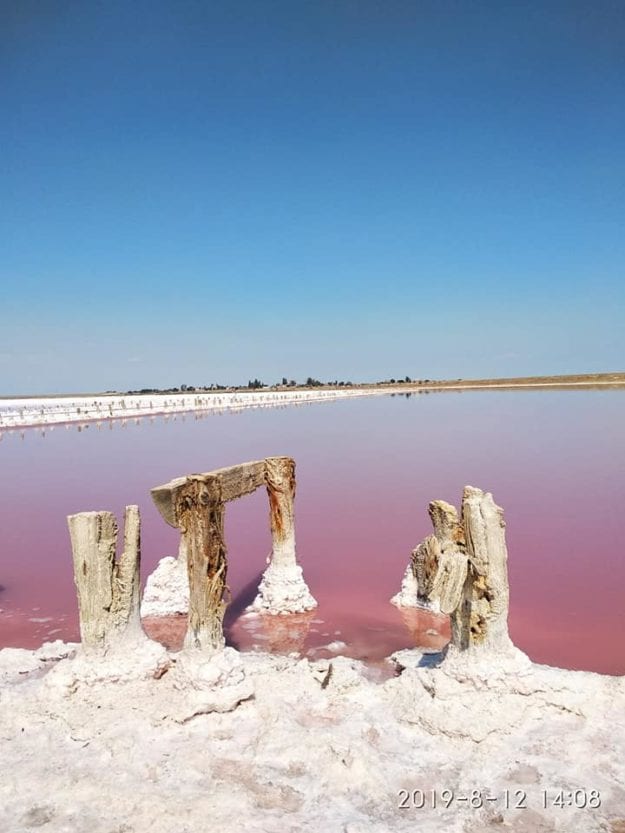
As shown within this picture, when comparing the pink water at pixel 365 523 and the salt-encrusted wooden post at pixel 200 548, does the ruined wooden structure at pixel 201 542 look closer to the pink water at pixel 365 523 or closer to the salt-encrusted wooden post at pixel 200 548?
the salt-encrusted wooden post at pixel 200 548

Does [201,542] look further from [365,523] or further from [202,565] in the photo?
[365,523]

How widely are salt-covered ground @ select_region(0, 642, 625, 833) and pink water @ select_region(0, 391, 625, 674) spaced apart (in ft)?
5.16

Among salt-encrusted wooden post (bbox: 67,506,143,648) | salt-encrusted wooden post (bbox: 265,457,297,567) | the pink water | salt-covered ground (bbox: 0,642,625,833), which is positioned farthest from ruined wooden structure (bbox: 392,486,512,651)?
salt-encrusted wooden post (bbox: 265,457,297,567)

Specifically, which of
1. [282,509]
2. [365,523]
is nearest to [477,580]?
[282,509]

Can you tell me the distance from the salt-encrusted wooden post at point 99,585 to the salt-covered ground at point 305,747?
0.22m

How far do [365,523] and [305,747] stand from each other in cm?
805

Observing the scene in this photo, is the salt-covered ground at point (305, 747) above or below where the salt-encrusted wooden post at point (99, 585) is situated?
below

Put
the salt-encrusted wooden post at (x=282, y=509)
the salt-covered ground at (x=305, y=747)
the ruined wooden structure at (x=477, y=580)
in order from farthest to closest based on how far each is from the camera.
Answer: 1. the salt-encrusted wooden post at (x=282, y=509)
2. the ruined wooden structure at (x=477, y=580)
3. the salt-covered ground at (x=305, y=747)

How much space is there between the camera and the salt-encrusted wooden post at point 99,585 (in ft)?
18.4

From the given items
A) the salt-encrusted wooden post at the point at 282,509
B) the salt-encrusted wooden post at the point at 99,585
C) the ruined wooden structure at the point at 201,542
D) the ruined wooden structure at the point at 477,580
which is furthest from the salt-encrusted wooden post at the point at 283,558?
the ruined wooden structure at the point at 477,580

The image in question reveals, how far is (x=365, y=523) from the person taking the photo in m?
12.8

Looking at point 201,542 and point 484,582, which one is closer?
point 484,582

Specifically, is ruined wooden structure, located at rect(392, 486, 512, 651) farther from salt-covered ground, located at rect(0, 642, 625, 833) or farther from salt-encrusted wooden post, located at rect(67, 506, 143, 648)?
salt-encrusted wooden post, located at rect(67, 506, 143, 648)

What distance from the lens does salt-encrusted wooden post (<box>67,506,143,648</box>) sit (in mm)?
5602
